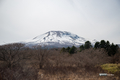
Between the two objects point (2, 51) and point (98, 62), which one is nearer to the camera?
point (2, 51)

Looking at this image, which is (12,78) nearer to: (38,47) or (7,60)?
(7,60)

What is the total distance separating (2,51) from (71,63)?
36.7 feet

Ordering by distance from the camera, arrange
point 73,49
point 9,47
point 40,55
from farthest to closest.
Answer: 1. point 73,49
2. point 40,55
3. point 9,47

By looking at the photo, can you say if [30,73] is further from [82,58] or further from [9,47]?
[82,58]

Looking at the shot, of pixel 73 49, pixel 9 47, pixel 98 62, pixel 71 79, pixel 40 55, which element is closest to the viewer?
pixel 71 79

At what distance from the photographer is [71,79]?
799cm

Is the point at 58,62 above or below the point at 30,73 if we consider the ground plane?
below

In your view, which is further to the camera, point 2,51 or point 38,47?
A: point 38,47

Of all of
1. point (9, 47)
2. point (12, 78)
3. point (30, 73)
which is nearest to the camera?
point (12, 78)

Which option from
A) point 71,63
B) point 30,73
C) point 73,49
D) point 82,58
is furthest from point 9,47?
point 73,49

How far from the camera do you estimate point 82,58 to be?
12.3m

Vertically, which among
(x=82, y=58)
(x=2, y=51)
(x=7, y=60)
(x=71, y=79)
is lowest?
(x=71, y=79)

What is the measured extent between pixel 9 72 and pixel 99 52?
41.8 feet

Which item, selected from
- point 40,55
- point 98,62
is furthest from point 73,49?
point 40,55
